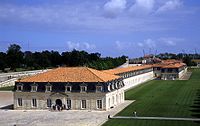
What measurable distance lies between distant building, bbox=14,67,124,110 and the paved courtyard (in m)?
1.94

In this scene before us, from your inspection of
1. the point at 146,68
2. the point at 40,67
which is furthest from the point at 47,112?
the point at 40,67

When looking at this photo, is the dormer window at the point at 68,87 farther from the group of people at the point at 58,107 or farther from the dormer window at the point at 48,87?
the dormer window at the point at 48,87

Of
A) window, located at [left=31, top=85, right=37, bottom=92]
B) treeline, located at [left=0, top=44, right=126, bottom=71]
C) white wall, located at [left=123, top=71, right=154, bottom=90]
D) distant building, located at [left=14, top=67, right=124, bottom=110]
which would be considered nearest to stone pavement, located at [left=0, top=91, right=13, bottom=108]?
distant building, located at [left=14, top=67, right=124, bottom=110]

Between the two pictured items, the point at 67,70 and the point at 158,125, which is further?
the point at 67,70

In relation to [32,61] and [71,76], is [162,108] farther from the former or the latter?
[32,61]

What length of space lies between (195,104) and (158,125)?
65.9 feet

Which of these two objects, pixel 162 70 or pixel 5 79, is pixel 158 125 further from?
pixel 162 70

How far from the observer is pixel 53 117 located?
55.2 m

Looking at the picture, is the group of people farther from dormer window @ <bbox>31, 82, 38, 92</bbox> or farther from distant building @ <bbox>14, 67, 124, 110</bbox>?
dormer window @ <bbox>31, 82, 38, 92</bbox>

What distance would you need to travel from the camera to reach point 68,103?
62938 millimetres

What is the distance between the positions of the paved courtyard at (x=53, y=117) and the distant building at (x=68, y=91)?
6.35 ft

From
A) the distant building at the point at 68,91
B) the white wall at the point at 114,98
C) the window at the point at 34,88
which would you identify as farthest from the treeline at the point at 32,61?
the window at the point at 34,88

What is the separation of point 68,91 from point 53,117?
27.4 ft

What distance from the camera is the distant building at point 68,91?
203 feet
